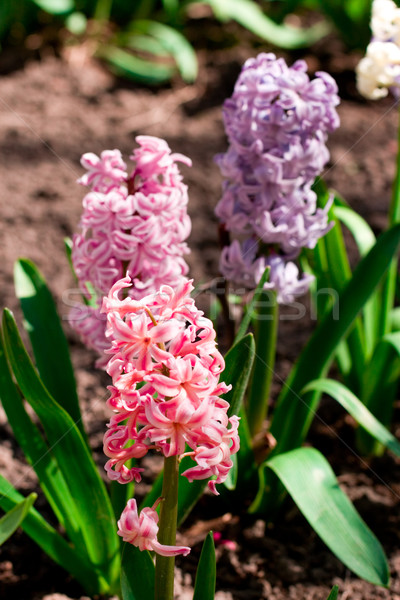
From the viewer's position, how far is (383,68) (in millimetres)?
1956

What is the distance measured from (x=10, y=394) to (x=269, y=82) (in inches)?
37.5

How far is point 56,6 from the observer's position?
4320 millimetres

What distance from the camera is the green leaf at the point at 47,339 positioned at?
182cm

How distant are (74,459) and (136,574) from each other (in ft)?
1.22

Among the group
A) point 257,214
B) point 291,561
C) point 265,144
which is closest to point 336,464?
point 291,561

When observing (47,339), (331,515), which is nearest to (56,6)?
(47,339)

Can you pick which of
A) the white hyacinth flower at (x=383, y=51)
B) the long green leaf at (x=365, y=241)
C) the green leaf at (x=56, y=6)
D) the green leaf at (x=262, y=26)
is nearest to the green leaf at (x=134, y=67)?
the green leaf at (x=56, y=6)

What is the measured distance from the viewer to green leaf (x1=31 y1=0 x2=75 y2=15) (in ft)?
13.9

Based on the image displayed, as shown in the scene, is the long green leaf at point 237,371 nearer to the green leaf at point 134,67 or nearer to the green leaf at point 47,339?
the green leaf at point 47,339

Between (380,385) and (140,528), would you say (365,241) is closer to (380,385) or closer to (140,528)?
(380,385)

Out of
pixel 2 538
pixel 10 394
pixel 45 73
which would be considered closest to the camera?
pixel 2 538

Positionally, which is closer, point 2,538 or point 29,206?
point 2,538

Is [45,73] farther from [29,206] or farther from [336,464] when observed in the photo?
[336,464]

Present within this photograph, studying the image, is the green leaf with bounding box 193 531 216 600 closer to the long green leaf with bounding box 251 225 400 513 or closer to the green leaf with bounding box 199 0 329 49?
the long green leaf with bounding box 251 225 400 513
